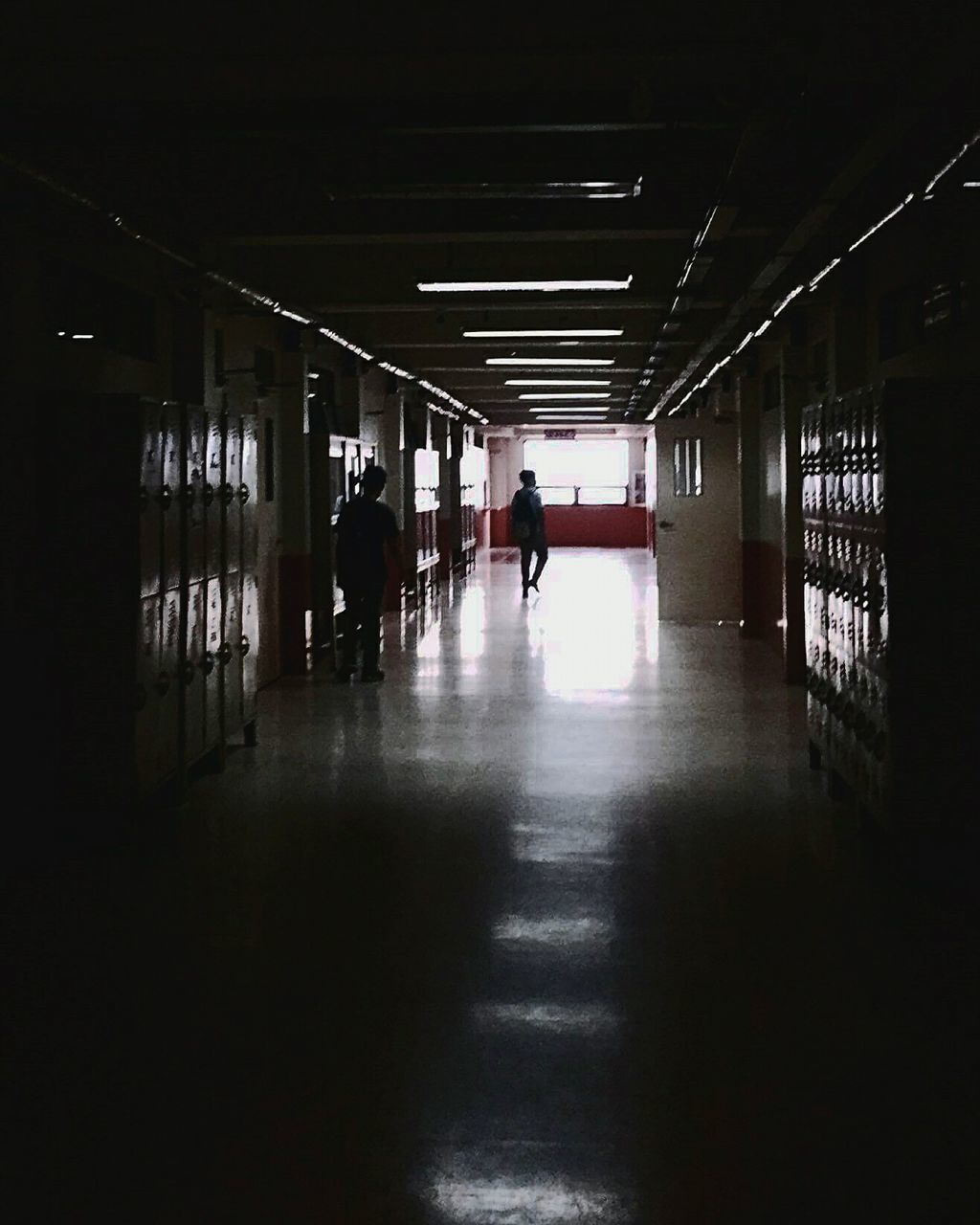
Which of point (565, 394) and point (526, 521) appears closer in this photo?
point (526, 521)

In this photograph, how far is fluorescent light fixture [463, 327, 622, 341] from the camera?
10.9 meters

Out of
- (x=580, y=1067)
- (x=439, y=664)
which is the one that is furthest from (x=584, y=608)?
(x=580, y=1067)

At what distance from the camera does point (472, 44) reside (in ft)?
15.1

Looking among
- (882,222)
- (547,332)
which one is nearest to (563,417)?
(547,332)

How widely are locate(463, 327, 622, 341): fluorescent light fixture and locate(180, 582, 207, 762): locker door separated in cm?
502

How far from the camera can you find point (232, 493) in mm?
7160

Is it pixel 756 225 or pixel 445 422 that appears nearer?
pixel 756 225

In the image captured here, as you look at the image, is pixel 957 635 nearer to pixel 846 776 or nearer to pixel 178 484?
pixel 846 776

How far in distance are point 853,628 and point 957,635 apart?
0.79 metres

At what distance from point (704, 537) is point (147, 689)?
917 cm

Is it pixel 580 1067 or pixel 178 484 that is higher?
pixel 178 484

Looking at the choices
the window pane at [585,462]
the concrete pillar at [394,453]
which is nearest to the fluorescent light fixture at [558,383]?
the concrete pillar at [394,453]

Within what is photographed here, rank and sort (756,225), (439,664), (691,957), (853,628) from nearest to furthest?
(691,957), (853,628), (756,225), (439,664)

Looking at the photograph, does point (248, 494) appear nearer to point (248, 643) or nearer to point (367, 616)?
point (248, 643)
